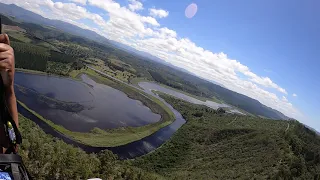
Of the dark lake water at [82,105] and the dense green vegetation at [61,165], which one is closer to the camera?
the dense green vegetation at [61,165]

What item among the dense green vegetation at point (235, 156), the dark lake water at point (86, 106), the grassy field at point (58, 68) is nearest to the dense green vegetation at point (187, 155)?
the dense green vegetation at point (235, 156)

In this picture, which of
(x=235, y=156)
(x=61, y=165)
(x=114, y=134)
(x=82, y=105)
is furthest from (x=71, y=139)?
(x=235, y=156)

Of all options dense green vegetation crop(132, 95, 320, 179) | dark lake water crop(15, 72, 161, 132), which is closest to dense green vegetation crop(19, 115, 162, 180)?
dense green vegetation crop(132, 95, 320, 179)

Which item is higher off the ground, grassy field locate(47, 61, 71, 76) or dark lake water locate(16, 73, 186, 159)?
grassy field locate(47, 61, 71, 76)

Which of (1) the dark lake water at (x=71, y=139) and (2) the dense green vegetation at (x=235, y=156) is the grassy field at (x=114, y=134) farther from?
(2) the dense green vegetation at (x=235, y=156)

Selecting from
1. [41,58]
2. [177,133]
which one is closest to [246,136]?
[177,133]

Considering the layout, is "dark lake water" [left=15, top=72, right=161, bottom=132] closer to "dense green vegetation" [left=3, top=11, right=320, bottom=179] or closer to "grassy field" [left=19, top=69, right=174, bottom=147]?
"grassy field" [left=19, top=69, right=174, bottom=147]

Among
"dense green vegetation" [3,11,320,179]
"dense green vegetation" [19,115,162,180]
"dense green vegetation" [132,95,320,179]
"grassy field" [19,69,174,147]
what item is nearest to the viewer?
"dense green vegetation" [19,115,162,180]
